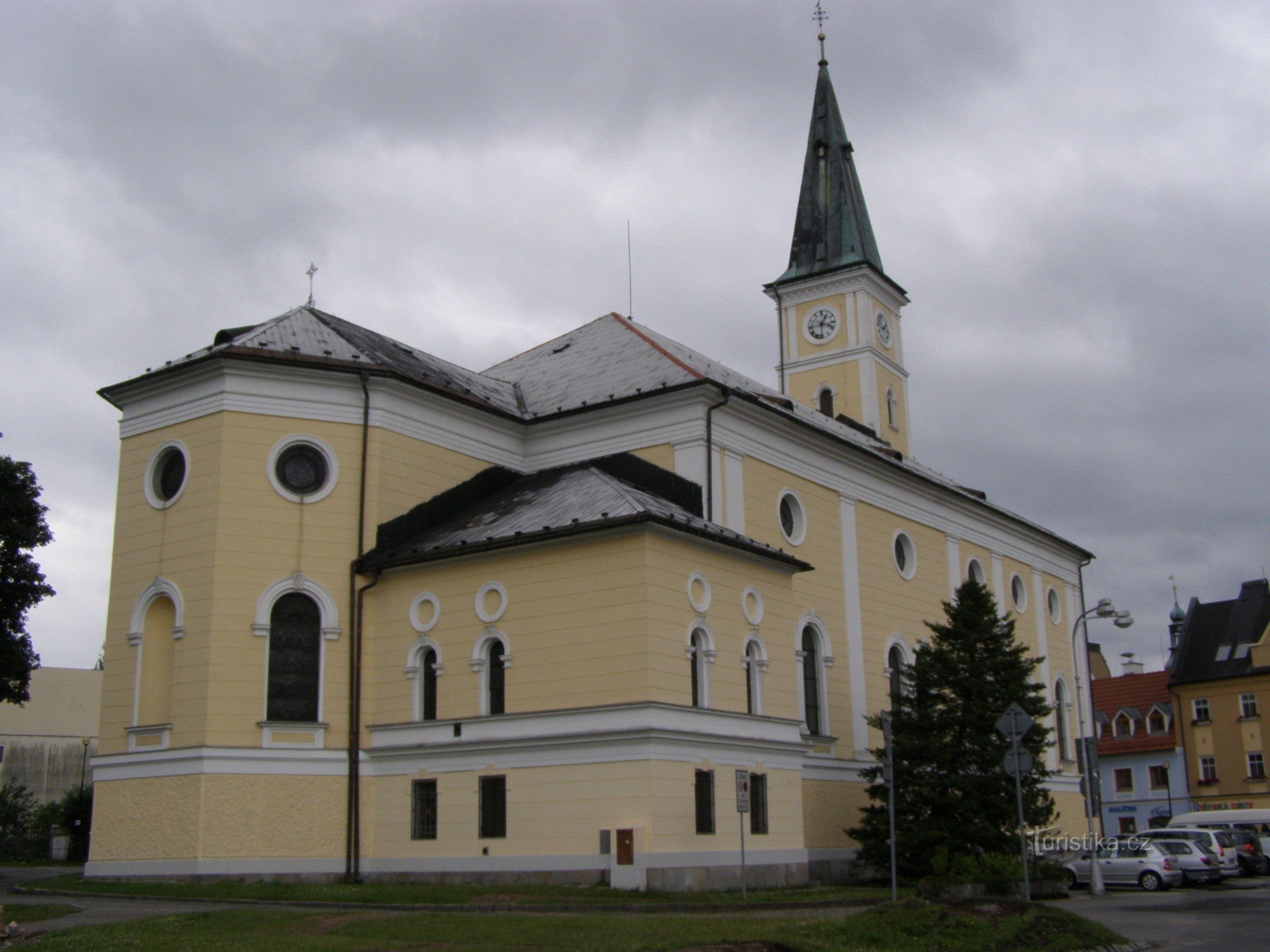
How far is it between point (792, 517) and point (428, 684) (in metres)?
11.7

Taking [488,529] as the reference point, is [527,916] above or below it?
below

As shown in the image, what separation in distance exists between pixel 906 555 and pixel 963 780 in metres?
12.6

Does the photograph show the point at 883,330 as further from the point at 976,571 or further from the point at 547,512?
the point at 547,512

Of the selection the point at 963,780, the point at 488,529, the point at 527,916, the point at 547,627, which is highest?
the point at 488,529

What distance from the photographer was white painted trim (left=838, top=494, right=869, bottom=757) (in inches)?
1400

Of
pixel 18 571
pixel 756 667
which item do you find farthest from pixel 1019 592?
pixel 18 571

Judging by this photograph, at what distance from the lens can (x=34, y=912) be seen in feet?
67.4

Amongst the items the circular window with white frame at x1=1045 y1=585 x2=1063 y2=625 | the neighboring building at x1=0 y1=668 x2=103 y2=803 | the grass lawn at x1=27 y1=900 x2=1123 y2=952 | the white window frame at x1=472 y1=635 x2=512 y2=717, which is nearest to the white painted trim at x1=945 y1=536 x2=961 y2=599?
the circular window with white frame at x1=1045 y1=585 x2=1063 y2=625

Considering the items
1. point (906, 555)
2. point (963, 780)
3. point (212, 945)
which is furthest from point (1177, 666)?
point (212, 945)

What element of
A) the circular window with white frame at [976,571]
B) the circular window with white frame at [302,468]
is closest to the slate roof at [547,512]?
the circular window with white frame at [302,468]

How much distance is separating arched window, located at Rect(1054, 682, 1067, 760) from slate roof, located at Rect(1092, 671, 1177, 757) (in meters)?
17.8

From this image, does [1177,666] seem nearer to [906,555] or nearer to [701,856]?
[906,555]

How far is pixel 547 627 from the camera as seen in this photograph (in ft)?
87.1

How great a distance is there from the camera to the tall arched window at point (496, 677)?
27.2m
